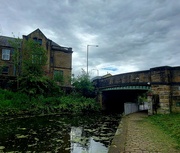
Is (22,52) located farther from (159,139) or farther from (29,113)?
(159,139)

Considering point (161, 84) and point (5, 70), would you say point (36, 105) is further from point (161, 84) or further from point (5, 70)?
point (161, 84)

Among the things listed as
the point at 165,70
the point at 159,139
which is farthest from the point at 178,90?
the point at 159,139

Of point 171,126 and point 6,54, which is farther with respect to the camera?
point 6,54

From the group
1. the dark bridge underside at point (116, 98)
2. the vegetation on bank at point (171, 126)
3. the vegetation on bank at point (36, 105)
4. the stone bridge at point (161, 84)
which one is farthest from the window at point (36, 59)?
the vegetation on bank at point (171, 126)

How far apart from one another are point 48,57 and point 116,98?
1573cm

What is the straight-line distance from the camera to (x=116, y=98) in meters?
33.3

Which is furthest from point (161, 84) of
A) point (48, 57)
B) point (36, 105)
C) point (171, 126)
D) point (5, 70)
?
point (5, 70)

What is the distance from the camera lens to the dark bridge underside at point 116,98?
2866cm

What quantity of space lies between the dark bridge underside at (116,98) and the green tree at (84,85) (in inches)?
101

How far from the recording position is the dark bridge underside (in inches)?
1128

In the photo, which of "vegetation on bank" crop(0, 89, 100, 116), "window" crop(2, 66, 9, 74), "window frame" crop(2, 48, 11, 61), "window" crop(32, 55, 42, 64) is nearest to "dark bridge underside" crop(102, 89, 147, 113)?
"vegetation on bank" crop(0, 89, 100, 116)

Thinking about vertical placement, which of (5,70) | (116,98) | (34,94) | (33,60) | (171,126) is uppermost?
(33,60)

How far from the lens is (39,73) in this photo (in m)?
22.5

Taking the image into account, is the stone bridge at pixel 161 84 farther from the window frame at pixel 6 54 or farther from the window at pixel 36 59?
the window frame at pixel 6 54
